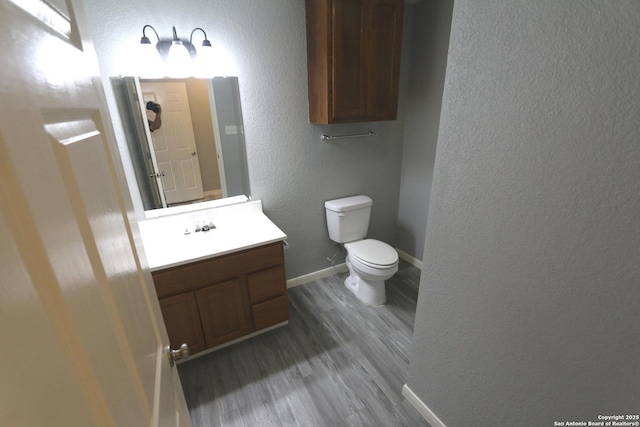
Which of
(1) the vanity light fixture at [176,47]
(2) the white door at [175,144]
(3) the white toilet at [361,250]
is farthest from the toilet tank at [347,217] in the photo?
(1) the vanity light fixture at [176,47]

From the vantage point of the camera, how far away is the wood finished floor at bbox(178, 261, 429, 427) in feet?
5.12

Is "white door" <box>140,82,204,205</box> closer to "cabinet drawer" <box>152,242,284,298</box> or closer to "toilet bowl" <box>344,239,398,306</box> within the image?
"cabinet drawer" <box>152,242,284,298</box>

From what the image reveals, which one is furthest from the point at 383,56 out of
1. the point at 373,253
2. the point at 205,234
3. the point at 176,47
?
the point at 205,234

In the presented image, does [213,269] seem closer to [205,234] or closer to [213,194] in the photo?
[205,234]

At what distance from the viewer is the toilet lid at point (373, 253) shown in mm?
2209

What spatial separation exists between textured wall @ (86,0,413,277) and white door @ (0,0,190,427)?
131 centimetres

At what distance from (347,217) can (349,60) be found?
3.84 feet

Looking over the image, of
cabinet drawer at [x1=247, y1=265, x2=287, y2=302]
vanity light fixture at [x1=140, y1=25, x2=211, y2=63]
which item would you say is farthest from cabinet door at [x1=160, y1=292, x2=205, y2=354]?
vanity light fixture at [x1=140, y1=25, x2=211, y2=63]

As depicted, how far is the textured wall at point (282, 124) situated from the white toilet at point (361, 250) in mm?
149

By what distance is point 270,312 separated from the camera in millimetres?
2039

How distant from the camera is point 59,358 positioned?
0.31 meters

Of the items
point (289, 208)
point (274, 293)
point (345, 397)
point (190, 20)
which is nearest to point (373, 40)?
point (190, 20)

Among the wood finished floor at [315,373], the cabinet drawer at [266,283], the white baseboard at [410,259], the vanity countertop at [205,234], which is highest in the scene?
the vanity countertop at [205,234]

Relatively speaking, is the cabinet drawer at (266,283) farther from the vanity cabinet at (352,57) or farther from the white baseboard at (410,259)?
the white baseboard at (410,259)
